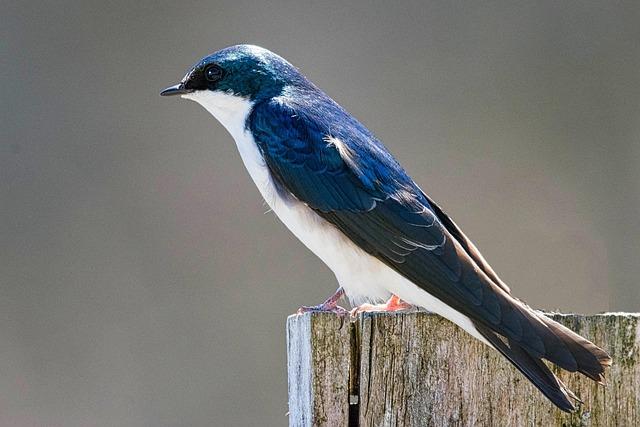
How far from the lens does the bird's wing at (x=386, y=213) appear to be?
2.57 meters

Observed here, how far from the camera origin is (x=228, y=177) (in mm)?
5824

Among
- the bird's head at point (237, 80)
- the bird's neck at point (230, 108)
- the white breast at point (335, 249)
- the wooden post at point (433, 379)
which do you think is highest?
the bird's head at point (237, 80)

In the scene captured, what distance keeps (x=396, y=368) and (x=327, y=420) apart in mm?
164

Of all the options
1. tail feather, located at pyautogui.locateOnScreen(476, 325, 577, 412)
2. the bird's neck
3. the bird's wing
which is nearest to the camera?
tail feather, located at pyautogui.locateOnScreen(476, 325, 577, 412)

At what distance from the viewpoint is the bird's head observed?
3387mm

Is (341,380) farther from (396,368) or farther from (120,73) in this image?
(120,73)

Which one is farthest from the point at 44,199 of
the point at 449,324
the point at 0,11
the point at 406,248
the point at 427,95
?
the point at 449,324

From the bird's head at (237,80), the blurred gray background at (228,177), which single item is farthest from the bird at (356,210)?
the blurred gray background at (228,177)

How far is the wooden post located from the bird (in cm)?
4

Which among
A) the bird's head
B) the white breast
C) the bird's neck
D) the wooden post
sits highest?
the bird's head

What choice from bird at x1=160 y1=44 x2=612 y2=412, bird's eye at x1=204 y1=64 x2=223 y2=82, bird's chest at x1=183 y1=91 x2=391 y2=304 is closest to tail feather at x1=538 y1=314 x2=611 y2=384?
bird at x1=160 y1=44 x2=612 y2=412

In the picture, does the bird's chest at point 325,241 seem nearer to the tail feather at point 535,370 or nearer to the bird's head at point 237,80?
the bird's head at point 237,80

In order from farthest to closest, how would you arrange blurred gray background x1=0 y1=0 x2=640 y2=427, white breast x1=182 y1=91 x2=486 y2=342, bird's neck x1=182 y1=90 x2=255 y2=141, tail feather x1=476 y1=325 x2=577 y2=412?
blurred gray background x1=0 y1=0 x2=640 y2=427 → bird's neck x1=182 y1=90 x2=255 y2=141 → white breast x1=182 y1=91 x2=486 y2=342 → tail feather x1=476 y1=325 x2=577 y2=412

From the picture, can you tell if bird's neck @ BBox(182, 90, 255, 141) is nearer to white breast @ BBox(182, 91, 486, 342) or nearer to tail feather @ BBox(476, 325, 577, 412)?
white breast @ BBox(182, 91, 486, 342)
